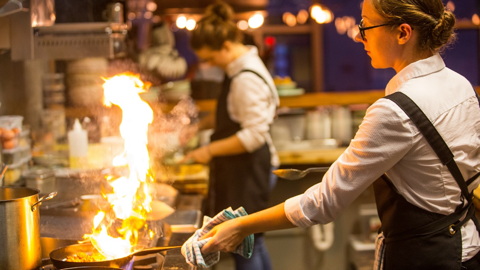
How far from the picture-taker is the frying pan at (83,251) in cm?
228

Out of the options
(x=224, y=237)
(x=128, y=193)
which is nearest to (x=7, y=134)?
(x=128, y=193)

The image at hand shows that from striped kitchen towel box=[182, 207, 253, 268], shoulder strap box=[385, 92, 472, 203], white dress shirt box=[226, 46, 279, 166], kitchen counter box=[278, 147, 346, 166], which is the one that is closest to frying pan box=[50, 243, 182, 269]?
striped kitchen towel box=[182, 207, 253, 268]

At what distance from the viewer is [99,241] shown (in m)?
2.57

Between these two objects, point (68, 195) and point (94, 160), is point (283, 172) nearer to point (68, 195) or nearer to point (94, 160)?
point (68, 195)

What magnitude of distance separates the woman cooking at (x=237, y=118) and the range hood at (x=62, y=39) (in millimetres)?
804

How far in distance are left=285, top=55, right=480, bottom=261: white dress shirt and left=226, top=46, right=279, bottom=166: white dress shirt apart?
213 centimetres

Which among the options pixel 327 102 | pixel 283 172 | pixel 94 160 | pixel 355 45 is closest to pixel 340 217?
pixel 327 102

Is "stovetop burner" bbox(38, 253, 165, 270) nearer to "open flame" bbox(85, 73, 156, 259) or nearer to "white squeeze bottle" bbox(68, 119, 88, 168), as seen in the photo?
"open flame" bbox(85, 73, 156, 259)

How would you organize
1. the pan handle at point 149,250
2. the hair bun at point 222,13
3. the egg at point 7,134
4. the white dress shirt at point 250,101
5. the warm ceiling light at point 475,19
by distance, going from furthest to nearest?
the warm ceiling light at point 475,19 < the hair bun at point 222,13 < the white dress shirt at point 250,101 < the egg at point 7,134 < the pan handle at point 149,250

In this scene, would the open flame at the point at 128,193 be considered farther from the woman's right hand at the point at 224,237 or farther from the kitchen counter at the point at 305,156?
the kitchen counter at the point at 305,156

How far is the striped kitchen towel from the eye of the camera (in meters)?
2.30

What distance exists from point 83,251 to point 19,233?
375 mm

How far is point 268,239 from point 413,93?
3661mm

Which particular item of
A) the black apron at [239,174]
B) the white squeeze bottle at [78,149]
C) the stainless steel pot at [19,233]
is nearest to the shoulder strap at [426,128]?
the stainless steel pot at [19,233]
